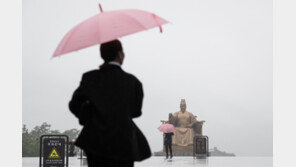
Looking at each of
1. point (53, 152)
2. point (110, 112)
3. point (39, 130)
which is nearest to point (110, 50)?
point (110, 112)

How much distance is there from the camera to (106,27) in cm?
458

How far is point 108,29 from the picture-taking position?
179 inches

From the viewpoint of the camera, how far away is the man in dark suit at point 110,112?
4062 millimetres

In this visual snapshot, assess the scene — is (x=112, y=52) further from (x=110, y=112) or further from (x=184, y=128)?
(x=184, y=128)

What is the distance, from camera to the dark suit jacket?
4.06m

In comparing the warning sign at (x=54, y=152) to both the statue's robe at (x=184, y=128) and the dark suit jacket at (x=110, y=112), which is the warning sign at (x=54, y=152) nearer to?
the dark suit jacket at (x=110, y=112)

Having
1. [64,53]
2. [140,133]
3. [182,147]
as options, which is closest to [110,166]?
[140,133]

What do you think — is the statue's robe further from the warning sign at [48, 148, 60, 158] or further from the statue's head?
the warning sign at [48, 148, 60, 158]

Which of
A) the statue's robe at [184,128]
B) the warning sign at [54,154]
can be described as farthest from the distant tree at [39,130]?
the warning sign at [54,154]

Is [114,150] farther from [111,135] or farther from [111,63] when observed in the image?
[111,63]

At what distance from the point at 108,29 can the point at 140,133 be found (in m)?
0.97

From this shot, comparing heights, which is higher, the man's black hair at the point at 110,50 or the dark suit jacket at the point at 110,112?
the man's black hair at the point at 110,50

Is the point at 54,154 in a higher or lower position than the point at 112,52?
lower

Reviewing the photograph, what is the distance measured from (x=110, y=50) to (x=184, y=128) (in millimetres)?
24960
